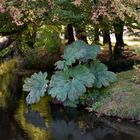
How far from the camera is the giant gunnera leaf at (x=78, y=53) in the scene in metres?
15.2

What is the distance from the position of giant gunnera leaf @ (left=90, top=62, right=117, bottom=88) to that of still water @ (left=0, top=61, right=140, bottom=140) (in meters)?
1.42

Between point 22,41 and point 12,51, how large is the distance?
12.4ft

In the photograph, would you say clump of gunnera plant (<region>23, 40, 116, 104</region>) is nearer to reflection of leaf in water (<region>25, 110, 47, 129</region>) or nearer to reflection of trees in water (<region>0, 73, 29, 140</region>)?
reflection of leaf in water (<region>25, 110, 47, 129</region>)

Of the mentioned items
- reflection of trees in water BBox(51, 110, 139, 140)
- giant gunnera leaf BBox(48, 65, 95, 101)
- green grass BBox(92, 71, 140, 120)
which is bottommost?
reflection of trees in water BBox(51, 110, 139, 140)

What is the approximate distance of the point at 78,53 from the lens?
15.2 m

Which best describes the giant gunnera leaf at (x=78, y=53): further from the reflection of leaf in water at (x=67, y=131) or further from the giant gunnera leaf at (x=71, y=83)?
the reflection of leaf in water at (x=67, y=131)

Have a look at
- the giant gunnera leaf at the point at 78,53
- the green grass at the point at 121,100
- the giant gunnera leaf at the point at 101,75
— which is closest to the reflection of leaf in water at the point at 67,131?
the green grass at the point at 121,100

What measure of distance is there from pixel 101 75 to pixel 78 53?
46.2 inches

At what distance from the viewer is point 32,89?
49.5 ft

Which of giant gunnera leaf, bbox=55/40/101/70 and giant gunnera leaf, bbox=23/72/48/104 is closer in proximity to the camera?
giant gunnera leaf, bbox=23/72/48/104

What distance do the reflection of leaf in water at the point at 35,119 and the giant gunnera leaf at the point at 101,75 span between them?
2.44m

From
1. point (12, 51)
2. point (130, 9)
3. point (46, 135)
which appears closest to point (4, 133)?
point (46, 135)

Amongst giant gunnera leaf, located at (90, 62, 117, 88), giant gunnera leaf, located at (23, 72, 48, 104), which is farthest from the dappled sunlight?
giant gunnera leaf, located at (90, 62, 117, 88)

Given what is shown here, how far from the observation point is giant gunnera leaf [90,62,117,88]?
14938mm
